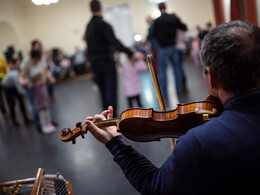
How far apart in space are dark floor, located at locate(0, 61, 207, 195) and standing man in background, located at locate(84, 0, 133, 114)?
1.88 feet

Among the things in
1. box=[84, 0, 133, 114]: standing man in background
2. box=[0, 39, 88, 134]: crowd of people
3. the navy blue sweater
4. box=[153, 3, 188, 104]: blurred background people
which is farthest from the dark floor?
the navy blue sweater

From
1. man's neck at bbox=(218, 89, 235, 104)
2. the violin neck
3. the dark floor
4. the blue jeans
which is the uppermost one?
man's neck at bbox=(218, 89, 235, 104)

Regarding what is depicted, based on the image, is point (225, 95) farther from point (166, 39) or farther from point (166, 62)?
point (166, 62)

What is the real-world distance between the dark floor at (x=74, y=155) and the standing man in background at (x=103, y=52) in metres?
0.57

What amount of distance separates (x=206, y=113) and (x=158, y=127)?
0.26m

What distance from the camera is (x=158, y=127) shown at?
3.69ft

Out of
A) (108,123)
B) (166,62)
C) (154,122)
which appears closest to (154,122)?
(154,122)

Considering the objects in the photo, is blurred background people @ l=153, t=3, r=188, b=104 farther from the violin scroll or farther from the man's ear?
the man's ear

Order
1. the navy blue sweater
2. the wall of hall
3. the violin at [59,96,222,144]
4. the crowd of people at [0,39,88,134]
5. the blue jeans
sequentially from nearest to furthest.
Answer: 1. the navy blue sweater
2. the violin at [59,96,222,144]
3. the crowd of people at [0,39,88,134]
4. the blue jeans
5. the wall of hall

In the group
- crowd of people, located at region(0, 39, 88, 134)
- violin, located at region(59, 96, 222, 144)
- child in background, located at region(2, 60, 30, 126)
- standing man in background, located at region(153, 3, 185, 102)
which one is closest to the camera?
violin, located at region(59, 96, 222, 144)

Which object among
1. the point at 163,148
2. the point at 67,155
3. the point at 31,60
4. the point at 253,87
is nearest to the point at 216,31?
the point at 253,87

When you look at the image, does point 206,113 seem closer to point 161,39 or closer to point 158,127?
point 158,127

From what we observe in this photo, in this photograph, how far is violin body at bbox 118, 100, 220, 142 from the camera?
1052 millimetres

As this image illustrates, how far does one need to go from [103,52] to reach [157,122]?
84.1 inches
